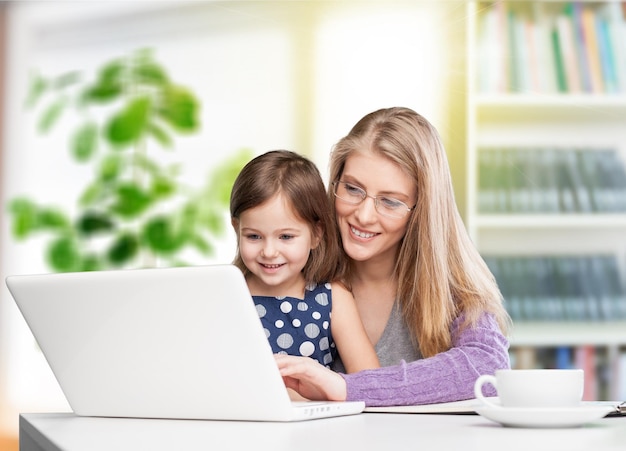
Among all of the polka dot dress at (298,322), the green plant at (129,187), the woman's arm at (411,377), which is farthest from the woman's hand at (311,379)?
the green plant at (129,187)

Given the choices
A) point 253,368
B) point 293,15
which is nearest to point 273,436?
point 253,368

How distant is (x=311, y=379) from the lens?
4.00 ft

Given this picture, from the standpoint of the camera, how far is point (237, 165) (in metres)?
3.34

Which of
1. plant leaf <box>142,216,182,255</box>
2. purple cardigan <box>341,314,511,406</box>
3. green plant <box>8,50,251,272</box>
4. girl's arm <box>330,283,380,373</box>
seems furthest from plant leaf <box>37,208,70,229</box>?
purple cardigan <box>341,314,511,406</box>

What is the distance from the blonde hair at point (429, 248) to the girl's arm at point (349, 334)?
0.29ft

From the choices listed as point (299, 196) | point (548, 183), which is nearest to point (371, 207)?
point (299, 196)

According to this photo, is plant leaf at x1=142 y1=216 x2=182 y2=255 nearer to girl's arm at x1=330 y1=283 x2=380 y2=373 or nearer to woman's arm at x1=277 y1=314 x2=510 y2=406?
girl's arm at x1=330 y1=283 x2=380 y2=373

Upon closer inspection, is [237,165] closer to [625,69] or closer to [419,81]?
[419,81]

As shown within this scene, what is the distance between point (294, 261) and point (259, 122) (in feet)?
6.13

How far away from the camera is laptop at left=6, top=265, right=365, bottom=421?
0.96 meters

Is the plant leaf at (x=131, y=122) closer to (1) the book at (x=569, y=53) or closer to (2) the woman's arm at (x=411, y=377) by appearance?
(1) the book at (x=569, y=53)

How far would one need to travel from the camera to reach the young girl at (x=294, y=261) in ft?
5.30

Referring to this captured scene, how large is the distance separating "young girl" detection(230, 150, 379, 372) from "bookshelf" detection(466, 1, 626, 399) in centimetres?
141

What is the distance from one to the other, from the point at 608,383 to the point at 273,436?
2.41 m
